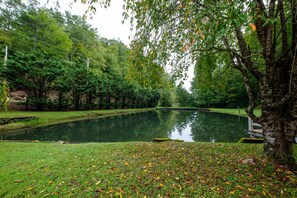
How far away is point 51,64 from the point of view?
14414 millimetres

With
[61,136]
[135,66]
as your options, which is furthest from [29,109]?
[135,66]

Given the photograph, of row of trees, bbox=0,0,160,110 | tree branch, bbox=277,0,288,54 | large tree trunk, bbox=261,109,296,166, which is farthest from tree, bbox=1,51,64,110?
large tree trunk, bbox=261,109,296,166

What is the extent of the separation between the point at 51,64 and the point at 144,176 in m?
15.6

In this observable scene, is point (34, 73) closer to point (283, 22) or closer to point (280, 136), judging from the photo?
point (283, 22)

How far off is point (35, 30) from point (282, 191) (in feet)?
85.7

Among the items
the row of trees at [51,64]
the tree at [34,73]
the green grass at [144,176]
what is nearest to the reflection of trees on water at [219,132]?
the green grass at [144,176]

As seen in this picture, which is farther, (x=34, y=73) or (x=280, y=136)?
(x=34, y=73)

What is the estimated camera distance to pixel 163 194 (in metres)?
2.08

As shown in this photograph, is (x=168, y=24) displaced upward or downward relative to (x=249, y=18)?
upward

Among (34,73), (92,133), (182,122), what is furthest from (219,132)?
(34,73)

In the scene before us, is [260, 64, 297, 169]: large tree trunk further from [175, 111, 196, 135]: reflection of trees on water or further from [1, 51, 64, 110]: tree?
[1, 51, 64, 110]: tree

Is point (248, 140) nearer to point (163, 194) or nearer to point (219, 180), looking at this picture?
point (219, 180)

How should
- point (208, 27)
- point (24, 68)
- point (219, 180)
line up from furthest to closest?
point (24, 68)
point (219, 180)
point (208, 27)

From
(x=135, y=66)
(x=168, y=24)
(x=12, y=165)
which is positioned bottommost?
(x=12, y=165)
